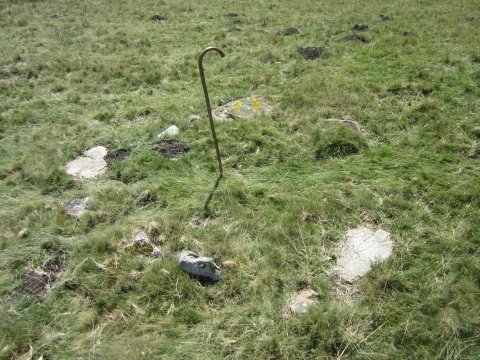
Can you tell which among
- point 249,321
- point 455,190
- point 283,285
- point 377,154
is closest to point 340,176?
point 377,154

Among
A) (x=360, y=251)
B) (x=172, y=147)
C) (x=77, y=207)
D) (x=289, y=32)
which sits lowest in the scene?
(x=360, y=251)

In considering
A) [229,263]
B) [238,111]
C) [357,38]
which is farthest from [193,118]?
[357,38]

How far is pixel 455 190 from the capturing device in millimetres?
4965

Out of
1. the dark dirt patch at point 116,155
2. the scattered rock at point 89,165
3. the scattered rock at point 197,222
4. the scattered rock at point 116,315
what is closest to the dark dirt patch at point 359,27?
the dark dirt patch at point 116,155

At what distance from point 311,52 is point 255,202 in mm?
6527

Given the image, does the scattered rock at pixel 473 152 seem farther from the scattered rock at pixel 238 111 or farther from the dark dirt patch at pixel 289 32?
the dark dirt patch at pixel 289 32

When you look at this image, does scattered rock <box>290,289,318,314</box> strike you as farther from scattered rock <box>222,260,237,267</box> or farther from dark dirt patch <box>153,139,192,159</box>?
dark dirt patch <box>153,139,192,159</box>

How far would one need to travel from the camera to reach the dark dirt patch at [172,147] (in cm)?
633

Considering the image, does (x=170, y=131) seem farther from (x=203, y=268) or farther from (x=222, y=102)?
(x=203, y=268)

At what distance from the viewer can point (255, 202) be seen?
5.18 m

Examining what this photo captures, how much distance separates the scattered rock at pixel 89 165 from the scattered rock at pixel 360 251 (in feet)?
13.5

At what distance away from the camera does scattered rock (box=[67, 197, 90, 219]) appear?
519cm

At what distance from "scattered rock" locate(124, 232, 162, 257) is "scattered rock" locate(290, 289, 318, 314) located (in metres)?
1.72

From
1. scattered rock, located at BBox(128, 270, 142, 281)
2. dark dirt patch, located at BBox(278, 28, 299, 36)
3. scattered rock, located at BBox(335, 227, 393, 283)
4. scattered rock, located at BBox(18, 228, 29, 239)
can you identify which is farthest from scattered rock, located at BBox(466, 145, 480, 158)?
dark dirt patch, located at BBox(278, 28, 299, 36)
